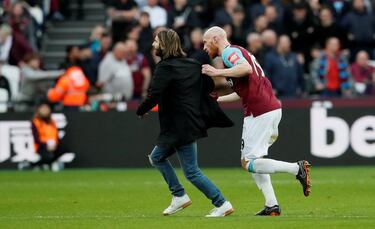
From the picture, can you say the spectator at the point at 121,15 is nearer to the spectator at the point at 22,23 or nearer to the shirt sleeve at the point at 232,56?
the spectator at the point at 22,23

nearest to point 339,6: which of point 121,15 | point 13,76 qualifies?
point 121,15

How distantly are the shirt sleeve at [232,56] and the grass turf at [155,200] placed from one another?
179cm

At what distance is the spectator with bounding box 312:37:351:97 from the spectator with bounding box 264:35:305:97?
50cm

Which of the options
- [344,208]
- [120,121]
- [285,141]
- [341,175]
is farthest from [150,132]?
[344,208]

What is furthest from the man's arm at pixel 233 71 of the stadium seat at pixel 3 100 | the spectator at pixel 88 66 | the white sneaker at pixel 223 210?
the spectator at pixel 88 66

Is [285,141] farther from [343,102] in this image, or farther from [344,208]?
[344,208]

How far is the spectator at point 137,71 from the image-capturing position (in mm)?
24312

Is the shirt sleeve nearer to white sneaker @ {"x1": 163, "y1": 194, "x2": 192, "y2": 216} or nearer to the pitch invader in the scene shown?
the pitch invader

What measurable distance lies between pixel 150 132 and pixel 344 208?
897 cm

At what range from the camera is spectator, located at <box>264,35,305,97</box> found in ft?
77.3

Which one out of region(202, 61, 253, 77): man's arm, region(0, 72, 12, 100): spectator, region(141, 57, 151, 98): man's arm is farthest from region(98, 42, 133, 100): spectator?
region(202, 61, 253, 77): man's arm

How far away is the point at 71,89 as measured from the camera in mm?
23469

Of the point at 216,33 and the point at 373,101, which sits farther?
the point at 373,101

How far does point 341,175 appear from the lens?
66.5ft
